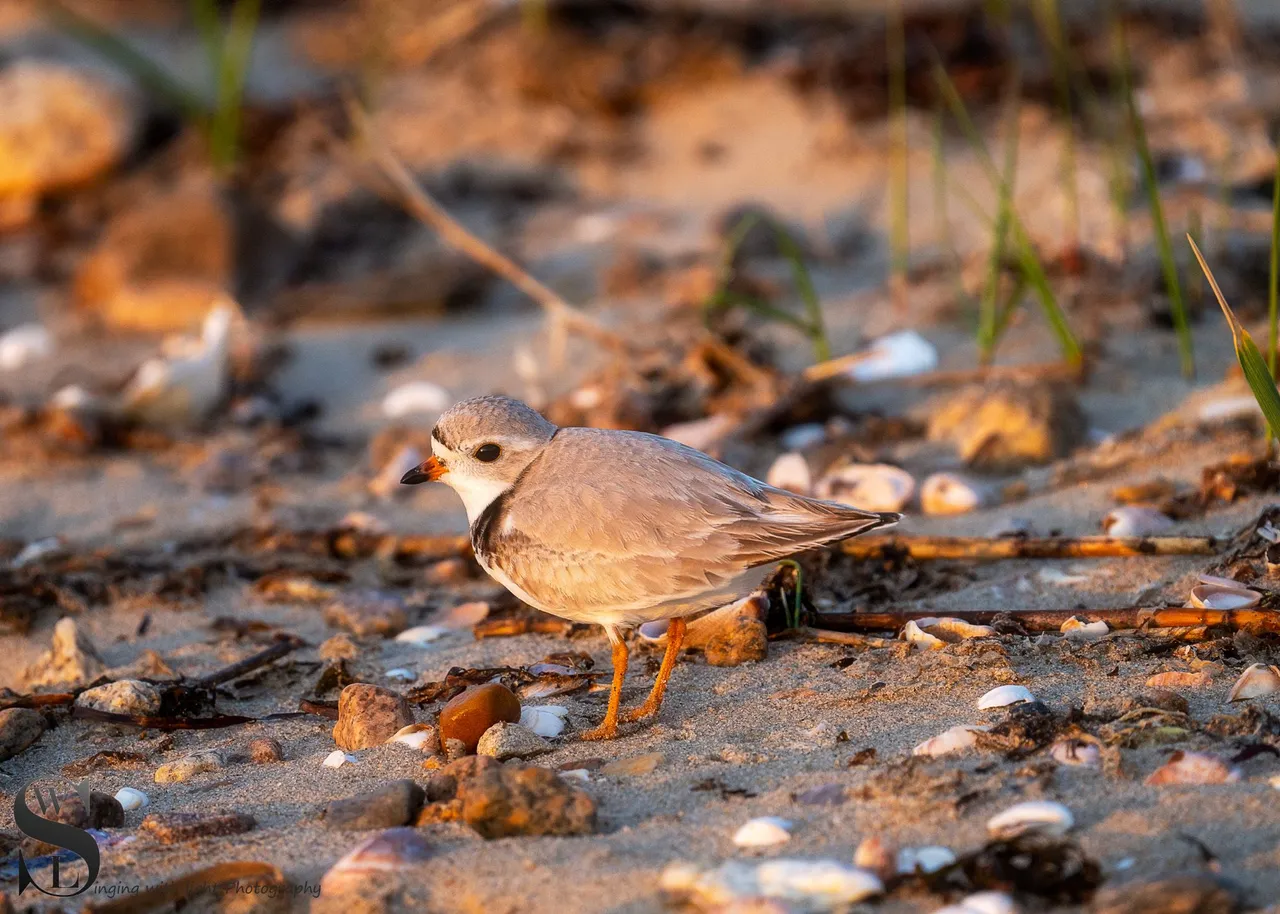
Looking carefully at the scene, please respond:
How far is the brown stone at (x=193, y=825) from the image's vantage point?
2.87m

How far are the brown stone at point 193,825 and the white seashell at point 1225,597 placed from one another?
2293 mm

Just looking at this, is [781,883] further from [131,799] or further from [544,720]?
[131,799]

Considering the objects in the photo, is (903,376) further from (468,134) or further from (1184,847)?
(468,134)

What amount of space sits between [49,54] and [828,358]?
6.98 metres

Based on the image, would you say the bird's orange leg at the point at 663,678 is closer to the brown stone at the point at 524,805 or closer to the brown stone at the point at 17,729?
the brown stone at the point at 524,805

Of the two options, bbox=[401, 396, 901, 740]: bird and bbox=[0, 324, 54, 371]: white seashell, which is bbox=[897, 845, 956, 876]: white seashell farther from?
bbox=[0, 324, 54, 371]: white seashell

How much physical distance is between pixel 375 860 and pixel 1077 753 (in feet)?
4.67

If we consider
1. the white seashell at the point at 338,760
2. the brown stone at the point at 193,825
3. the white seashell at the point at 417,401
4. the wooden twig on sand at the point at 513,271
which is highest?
the wooden twig on sand at the point at 513,271

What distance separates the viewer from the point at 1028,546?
391cm

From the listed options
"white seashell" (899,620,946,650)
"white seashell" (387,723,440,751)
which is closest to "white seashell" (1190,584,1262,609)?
"white seashell" (899,620,946,650)

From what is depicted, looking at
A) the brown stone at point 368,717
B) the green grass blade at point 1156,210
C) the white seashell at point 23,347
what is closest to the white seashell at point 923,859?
the brown stone at point 368,717

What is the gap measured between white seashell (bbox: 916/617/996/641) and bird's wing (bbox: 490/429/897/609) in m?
0.43

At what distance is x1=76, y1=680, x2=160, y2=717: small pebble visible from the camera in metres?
3.58

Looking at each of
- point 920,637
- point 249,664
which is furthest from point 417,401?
point 920,637
